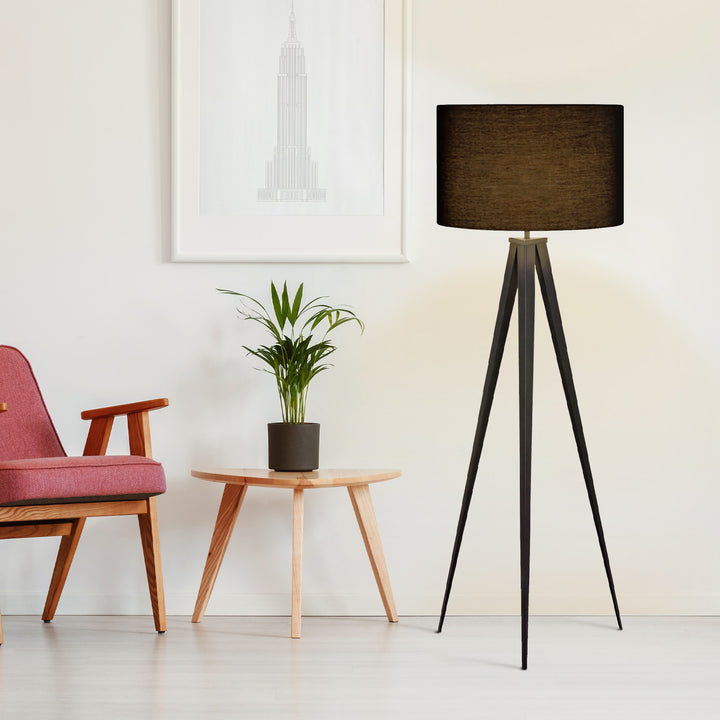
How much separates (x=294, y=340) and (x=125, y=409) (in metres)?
0.63

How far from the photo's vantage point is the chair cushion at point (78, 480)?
254 cm

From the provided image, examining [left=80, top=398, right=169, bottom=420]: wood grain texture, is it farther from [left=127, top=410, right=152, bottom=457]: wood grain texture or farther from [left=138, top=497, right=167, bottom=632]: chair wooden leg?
[left=138, top=497, right=167, bottom=632]: chair wooden leg

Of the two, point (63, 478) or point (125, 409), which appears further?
point (125, 409)

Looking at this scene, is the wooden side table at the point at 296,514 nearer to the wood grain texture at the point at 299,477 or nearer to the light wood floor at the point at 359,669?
the wood grain texture at the point at 299,477

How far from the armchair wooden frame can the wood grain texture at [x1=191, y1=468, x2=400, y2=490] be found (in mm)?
214

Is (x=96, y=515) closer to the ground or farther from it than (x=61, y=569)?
farther from it

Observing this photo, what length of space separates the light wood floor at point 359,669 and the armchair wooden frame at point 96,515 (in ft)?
0.45

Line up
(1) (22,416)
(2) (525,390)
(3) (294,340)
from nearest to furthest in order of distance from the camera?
(2) (525,390), (1) (22,416), (3) (294,340)

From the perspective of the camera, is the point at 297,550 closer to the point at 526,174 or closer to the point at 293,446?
the point at 293,446

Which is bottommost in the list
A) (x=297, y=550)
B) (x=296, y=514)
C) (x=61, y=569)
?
(x=61, y=569)

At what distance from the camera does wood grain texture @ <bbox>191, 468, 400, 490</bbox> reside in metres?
2.75

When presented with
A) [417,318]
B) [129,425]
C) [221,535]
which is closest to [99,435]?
[129,425]

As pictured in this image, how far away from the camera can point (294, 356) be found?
300 centimetres

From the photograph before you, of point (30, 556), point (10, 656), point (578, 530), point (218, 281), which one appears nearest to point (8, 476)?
point (10, 656)
